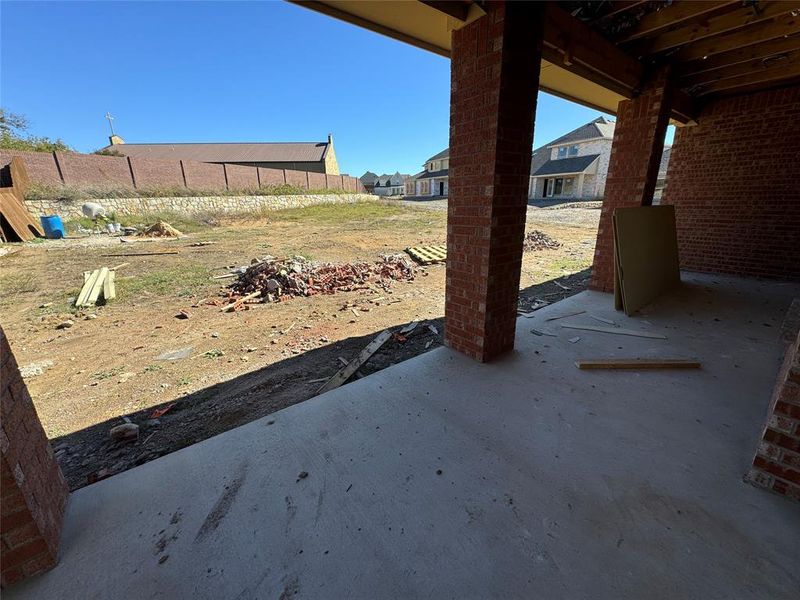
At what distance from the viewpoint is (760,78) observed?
168 inches

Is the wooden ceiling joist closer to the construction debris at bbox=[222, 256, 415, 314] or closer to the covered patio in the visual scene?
the covered patio

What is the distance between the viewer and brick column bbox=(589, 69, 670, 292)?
152 inches

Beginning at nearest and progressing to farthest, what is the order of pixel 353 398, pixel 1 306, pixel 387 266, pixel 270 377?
pixel 353 398 → pixel 270 377 → pixel 1 306 → pixel 387 266

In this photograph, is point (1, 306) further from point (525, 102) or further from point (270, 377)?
point (525, 102)

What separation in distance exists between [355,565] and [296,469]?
61 centimetres

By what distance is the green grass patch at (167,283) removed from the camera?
5.98m

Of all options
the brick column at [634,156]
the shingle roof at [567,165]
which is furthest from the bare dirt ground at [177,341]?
the shingle roof at [567,165]

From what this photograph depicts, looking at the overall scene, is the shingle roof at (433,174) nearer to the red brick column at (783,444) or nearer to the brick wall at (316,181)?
the brick wall at (316,181)

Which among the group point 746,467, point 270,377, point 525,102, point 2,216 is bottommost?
point 270,377

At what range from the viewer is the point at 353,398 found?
7.57ft

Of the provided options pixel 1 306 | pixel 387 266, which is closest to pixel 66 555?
pixel 387 266

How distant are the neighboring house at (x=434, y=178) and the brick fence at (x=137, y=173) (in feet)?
70.2

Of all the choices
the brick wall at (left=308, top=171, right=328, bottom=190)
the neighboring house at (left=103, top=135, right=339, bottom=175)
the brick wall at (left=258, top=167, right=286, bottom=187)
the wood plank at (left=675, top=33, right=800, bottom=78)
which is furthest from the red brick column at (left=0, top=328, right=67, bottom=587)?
the neighboring house at (left=103, top=135, right=339, bottom=175)

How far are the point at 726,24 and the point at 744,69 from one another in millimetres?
2058
